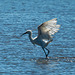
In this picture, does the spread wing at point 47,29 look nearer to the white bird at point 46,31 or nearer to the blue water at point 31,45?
the white bird at point 46,31

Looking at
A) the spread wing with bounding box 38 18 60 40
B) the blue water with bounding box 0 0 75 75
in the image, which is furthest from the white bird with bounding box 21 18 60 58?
the blue water with bounding box 0 0 75 75

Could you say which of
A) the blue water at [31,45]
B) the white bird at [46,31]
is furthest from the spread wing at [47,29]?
the blue water at [31,45]

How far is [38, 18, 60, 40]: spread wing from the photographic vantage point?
1453 centimetres

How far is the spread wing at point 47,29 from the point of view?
14.5 m

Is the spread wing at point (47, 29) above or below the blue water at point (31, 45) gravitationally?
above

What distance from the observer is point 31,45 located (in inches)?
662

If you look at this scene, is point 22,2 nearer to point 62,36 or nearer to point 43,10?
point 43,10

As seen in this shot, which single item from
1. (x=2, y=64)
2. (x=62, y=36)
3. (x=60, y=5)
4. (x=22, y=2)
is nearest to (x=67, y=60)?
(x=2, y=64)

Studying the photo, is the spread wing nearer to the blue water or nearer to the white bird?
the white bird

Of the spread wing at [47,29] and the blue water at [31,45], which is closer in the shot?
the blue water at [31,45]

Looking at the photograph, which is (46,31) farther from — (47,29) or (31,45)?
(31,45)

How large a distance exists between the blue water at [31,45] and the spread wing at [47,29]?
837mm

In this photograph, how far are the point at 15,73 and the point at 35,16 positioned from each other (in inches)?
502

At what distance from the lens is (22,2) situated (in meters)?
32.9
